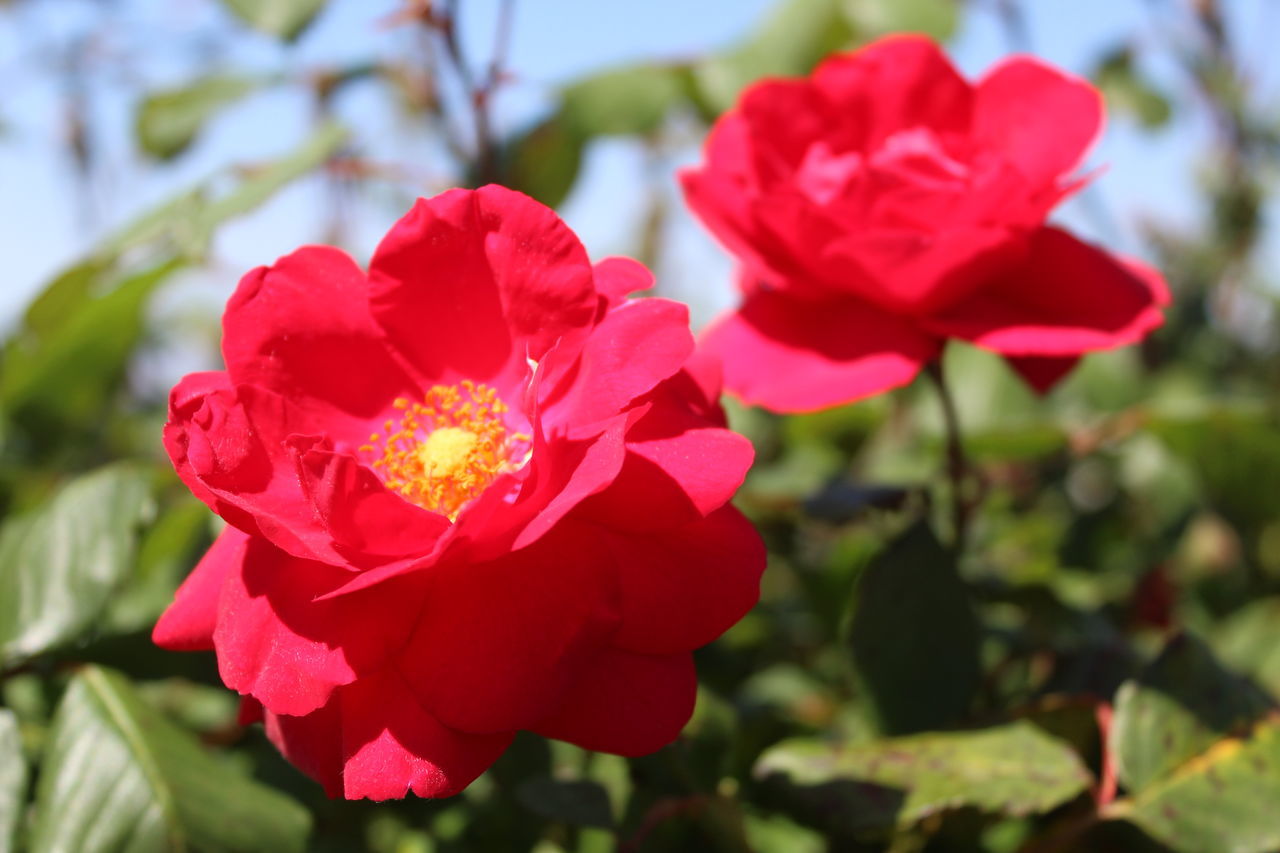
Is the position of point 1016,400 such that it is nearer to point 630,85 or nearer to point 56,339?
point 630,85

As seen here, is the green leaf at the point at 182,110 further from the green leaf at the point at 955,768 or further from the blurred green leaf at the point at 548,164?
the green leaf at the point at 955,768

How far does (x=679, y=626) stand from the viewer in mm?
550

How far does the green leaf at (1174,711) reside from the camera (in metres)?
0.74

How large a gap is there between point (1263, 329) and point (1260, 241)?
248 mm

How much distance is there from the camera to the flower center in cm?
68

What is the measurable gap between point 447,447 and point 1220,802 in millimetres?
581

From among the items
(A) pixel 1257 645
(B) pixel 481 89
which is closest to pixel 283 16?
(B) pixel 481 89

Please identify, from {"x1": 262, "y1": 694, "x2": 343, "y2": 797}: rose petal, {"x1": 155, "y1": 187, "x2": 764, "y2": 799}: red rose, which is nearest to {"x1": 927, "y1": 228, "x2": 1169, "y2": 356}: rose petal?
{"x1": 155, "y1": 187, "x2": 764, "y2": 799}: red rose

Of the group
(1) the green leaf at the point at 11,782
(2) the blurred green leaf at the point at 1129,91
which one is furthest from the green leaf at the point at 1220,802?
(2) the blurred green leaf at the point at 1129,91

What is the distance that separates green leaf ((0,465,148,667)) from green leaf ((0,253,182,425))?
0.68 ft

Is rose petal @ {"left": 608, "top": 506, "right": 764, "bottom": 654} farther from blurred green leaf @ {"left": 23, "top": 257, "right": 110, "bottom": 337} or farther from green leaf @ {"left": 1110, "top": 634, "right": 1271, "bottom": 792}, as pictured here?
blurred green leaf @ {"left": 23, "top": 257, "right": 110, "bottom": 337}

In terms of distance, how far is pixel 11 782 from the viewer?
71 centimetres

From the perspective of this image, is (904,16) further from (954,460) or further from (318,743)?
(318,743)

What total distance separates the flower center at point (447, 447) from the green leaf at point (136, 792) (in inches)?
9.7
